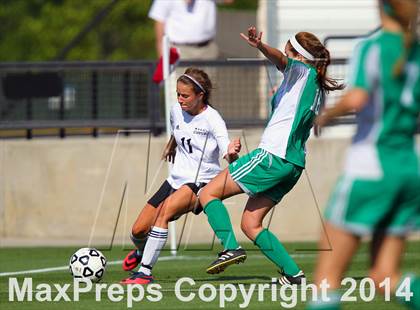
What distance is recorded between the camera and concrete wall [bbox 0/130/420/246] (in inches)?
663

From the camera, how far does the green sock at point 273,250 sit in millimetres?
10305

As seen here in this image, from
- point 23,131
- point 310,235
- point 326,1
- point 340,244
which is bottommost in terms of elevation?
point 310,235

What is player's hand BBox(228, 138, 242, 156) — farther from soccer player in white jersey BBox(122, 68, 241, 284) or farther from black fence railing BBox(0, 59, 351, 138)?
black fence railing BBox(0, 59, 351, 138)

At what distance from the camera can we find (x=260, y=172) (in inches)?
404

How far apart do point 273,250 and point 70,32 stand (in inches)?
1418

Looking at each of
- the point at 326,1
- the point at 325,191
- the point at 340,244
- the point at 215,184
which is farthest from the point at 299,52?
the point at 326,1

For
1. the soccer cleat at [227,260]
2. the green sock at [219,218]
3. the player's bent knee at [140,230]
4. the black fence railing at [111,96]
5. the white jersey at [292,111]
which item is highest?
the white jersey at [292,111]

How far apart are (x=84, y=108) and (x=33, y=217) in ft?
5.43

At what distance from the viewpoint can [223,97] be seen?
56.6 feet

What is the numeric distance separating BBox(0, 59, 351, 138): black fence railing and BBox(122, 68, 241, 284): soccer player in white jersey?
590cm

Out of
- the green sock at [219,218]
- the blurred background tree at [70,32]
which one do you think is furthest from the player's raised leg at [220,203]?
the blurred background tree at [70,32]

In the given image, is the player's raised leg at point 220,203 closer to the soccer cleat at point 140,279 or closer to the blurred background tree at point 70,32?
the soccer cleat at point 140,279

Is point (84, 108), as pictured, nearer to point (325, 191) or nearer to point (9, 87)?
point (9, 87)

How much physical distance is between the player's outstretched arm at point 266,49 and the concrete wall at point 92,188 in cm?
657
